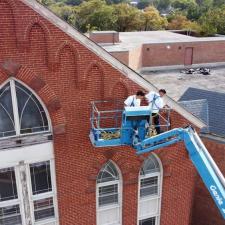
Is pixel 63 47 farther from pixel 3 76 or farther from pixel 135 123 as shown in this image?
pixel 135 123

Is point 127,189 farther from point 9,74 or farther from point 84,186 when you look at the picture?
point 9,74

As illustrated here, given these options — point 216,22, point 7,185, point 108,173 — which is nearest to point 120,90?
point 108,173

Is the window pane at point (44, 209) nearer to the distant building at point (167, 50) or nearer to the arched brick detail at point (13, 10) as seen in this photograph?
the arched brick detail at point (13, 10)

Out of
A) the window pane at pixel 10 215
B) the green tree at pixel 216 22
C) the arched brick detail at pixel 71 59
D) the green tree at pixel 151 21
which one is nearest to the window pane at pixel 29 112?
the arched brick detail at pixel 71 59

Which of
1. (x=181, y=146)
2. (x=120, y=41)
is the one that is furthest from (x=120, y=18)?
(x=181, y=146)

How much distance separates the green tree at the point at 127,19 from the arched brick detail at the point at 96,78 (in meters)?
63.5

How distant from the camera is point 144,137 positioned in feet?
35.3

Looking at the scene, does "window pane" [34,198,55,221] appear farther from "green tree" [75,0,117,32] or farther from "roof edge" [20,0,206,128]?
"green tree" [75,0,117,32]

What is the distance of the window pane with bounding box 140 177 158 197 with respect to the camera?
13529 millimetres

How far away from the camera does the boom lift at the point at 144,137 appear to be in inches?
328

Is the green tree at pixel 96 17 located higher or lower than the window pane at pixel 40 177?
higher

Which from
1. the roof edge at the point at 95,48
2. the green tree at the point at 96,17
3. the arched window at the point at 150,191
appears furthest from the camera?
the green tree at the point at 96,17

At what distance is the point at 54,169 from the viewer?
11.7 meters

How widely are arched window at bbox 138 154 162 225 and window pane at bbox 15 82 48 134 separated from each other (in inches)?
187
